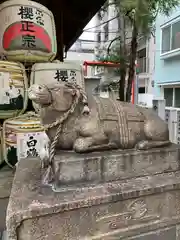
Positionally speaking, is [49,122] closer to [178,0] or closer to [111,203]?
[111,203]

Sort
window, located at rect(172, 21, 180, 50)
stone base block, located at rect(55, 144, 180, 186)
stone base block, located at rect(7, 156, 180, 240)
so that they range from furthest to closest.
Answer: window, located at rect(172, 21, 180, 50), stone base block, located at rect(55, 144, 180, 186), stone base block, located at rect(7, 156, 180, 240)

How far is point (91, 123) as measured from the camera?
1200mm

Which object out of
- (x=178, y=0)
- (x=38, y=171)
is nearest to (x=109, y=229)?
(x=38, y=171)

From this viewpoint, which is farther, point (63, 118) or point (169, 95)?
point (169, 95)

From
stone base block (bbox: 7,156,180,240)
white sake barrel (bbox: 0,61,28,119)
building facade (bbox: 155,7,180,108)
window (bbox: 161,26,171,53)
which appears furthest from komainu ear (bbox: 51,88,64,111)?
window (bbox: 161,26,171,53)

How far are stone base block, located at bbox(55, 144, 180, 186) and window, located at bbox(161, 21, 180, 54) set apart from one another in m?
5.62

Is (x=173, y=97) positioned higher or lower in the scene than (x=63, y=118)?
higher

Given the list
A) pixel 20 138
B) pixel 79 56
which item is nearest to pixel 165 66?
pixel 20 138

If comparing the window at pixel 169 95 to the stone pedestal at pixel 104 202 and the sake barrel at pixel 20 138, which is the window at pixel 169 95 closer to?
the sake barrel at pixel 20 138

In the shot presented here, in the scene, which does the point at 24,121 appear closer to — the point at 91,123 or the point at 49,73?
the point at 49,73

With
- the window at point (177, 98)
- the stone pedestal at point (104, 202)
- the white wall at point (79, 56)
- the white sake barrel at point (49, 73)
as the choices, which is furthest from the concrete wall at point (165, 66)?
the white wall at point (79, 56)

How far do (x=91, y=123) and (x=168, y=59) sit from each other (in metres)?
6.17

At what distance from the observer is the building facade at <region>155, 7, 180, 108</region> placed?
19.7 feet

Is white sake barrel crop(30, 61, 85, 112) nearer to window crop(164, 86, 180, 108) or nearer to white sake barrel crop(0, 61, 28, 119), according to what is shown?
white sake barrel crop(0, 61, 28, 119)
